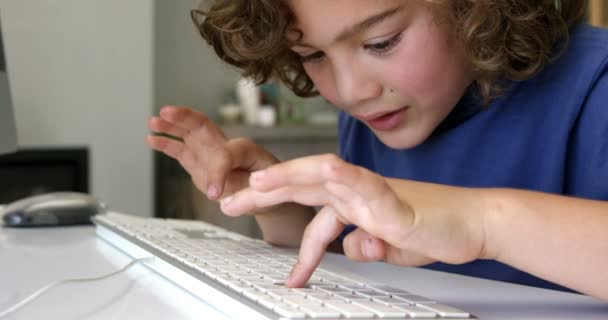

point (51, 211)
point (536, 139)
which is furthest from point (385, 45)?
point (51, 211)

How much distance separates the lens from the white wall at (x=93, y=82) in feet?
8.83

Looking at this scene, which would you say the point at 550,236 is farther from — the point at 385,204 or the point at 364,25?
the point at 364,25

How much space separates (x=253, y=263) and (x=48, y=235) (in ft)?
1.43

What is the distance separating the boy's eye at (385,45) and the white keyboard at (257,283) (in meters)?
0.23

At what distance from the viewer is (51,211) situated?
44.4 inches

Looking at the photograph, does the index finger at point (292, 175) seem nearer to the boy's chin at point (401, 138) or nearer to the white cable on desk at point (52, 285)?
the white cable on desk at point (52, 285)

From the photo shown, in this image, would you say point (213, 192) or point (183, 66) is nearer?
point (213, 192)

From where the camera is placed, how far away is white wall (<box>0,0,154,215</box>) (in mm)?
2691

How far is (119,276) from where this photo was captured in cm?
72

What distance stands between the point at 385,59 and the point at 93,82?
84.1 inches

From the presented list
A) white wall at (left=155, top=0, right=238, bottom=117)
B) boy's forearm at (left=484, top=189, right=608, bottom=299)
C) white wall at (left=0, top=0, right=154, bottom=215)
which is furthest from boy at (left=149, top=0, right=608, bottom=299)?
white wall at (left=155, top=0, right=238, bottom=117)

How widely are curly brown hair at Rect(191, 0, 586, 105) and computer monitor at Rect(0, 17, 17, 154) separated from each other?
27 centimetres

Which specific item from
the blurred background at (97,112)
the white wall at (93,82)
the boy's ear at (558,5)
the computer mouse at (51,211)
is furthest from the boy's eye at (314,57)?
the white wall at (93,82)

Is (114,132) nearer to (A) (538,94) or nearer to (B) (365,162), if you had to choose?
(B) (365,162)
